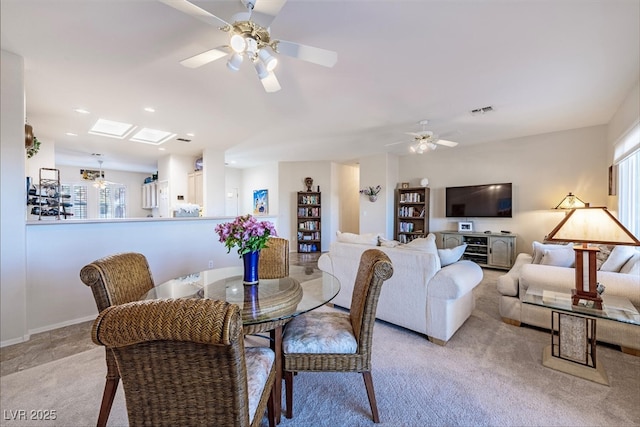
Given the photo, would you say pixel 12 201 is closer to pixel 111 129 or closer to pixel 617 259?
pixel 111 129

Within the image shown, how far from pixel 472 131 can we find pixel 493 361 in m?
3.95

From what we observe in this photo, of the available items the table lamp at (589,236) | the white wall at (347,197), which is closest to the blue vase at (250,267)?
the table lamp at (589,236)

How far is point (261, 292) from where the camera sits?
1.70 meters

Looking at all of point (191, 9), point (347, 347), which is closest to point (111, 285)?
point (347, 347)

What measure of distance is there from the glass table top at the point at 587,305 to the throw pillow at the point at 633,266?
395mm

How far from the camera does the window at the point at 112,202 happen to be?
834 centimetres

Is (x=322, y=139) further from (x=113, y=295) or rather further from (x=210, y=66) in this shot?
(x=113, y=295)

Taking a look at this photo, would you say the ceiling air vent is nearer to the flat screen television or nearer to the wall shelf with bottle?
the flat screen television

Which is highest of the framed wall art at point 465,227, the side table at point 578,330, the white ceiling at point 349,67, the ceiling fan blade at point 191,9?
the white ceiling at point 349,67

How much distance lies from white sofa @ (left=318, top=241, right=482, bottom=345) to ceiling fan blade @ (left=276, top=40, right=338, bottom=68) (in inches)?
67.9

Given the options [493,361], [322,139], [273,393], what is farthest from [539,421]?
[322,139]

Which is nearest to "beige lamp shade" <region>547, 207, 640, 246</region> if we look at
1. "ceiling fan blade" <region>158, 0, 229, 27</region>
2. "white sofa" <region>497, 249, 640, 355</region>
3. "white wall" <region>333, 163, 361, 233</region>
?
"white sofa" <region>497, 249, 640, 355</region>

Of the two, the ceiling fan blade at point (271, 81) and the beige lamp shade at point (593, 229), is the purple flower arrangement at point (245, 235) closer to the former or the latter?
the ceiling fan blade at point (271, 81)

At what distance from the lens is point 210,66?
254 cm
